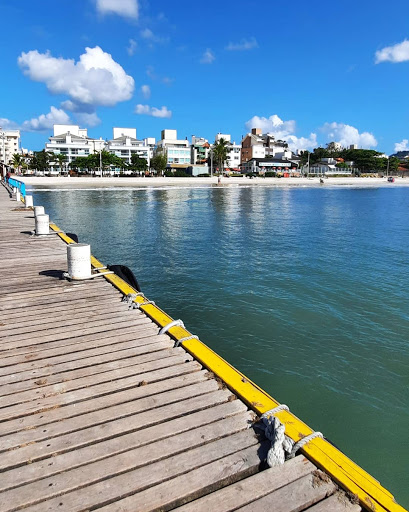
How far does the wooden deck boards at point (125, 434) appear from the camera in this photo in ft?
9.22

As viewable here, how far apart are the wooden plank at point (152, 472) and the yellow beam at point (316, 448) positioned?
1.40 ft

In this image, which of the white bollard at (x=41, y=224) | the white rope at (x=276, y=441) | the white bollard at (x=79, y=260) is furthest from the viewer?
the white bollard at (x=41, y=224)

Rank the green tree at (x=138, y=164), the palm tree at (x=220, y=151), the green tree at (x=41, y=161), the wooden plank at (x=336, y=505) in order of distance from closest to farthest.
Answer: the wooden plank at (x=336, y=505), the green tree at (x=41, y=161), the green tree at (x=138, y=164), the palm tree at (x=220, y=151)

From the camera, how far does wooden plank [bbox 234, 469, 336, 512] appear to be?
274 centimetres

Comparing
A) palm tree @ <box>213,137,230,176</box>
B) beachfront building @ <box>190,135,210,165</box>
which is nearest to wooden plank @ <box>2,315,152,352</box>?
palm tree @ <box>213,137,230,176</box>

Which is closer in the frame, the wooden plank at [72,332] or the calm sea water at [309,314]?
the wooden plank at [72,332]

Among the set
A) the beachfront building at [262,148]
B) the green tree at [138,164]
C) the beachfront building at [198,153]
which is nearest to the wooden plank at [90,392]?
the green tree at [138,164]

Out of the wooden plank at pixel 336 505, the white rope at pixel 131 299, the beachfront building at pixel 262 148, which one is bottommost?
the wooden plank at pixel 336 505

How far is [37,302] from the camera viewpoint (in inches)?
277

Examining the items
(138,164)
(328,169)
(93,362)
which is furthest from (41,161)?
(93,362)

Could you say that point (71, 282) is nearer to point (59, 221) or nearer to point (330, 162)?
point (59, 221)

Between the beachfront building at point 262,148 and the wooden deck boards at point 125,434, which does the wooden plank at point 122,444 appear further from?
the beachfront building at point 262,148

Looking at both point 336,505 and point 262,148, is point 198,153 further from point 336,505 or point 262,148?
point 336,505

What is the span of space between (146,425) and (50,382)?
1.42 meters
